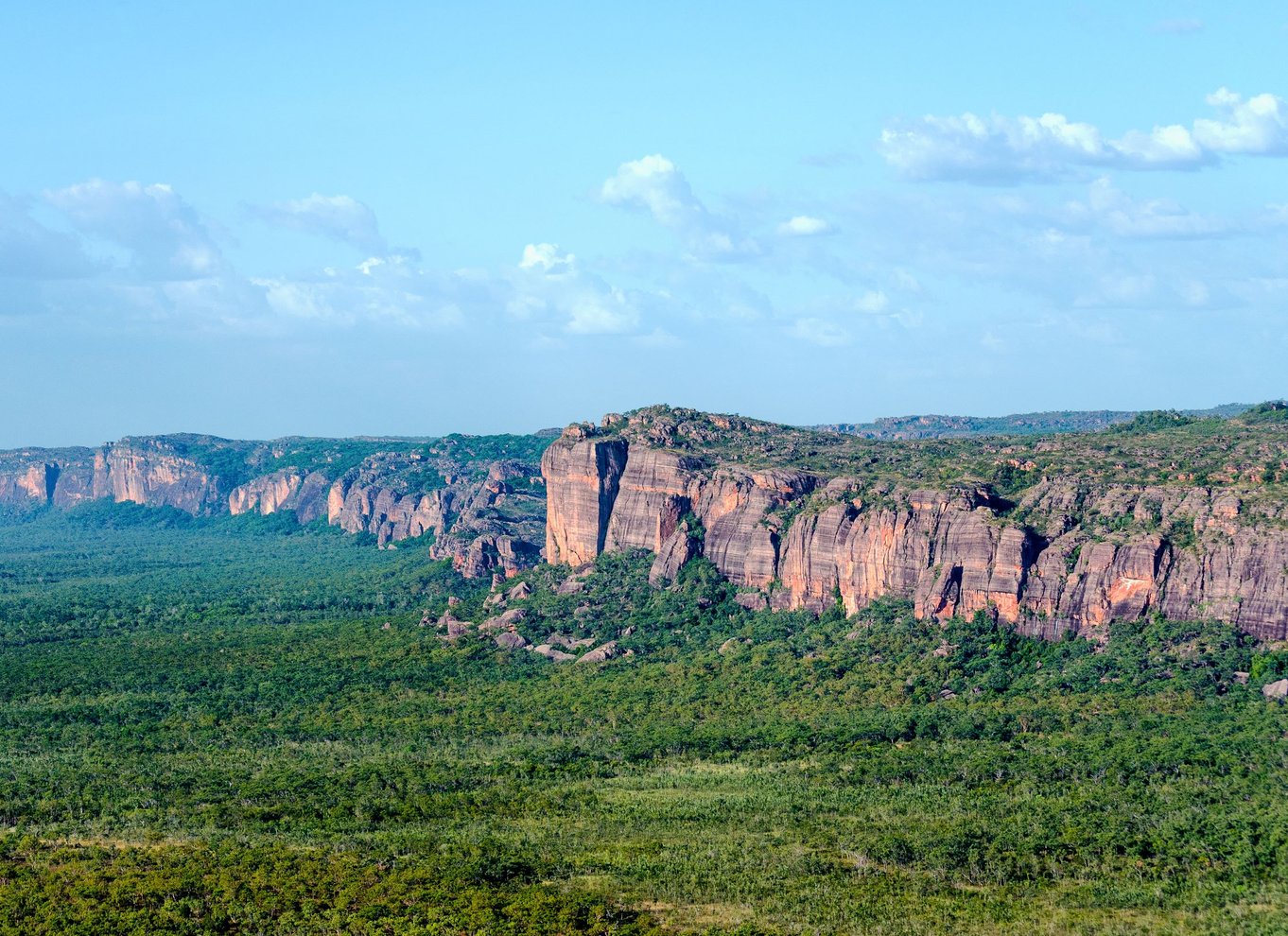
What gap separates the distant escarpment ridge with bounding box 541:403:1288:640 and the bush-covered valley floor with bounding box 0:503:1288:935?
273 centimetres

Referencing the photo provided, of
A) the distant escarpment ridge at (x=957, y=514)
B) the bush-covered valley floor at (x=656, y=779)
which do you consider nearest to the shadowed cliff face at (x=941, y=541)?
the distant escarpment ridge at (x=957, y=514)

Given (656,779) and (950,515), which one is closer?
(656,779)

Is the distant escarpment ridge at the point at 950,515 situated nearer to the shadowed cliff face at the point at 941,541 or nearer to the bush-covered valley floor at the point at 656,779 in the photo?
the shadowed cliff face at the point at 941,541

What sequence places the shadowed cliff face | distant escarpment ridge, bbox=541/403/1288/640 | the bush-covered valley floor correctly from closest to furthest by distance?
the bush-covered valley floor, the shadowed cliff face, distant escarpment ridge, bbox=541/403/1288/640

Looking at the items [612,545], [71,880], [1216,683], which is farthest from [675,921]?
[612,545]

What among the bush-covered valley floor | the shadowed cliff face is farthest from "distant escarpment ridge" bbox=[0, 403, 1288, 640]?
the bush-covered valley floor

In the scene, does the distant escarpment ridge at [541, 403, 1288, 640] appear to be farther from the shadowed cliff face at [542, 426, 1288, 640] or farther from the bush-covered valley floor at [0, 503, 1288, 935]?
the bush-covered valley floor at [0, 503, 1288, 935]

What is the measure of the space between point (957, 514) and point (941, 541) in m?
2.30

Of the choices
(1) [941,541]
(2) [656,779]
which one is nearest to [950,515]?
(1) [941,541]

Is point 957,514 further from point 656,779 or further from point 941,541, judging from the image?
point 656,779

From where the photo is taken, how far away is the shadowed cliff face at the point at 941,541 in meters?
94.2

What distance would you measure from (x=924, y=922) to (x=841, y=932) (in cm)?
363

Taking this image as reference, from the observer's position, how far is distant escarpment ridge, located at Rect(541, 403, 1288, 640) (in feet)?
314

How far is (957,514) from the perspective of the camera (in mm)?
107188
